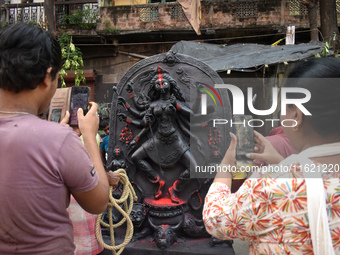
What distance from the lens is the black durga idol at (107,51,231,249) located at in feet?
A: 9.02

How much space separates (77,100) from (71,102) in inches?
1.8

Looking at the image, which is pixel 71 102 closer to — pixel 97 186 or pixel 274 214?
pixel 97 186

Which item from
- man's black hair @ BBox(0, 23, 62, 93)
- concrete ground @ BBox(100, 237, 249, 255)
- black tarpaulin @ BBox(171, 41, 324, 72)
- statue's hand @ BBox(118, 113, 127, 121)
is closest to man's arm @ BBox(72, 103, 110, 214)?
man's black hair @ BBox(0, 23, 62, 93)

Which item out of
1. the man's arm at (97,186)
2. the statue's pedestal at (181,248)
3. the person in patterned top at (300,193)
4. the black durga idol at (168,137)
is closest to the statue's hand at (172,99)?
the black durga idol at (168,137)

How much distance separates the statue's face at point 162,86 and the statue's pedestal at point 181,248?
136 centimetres

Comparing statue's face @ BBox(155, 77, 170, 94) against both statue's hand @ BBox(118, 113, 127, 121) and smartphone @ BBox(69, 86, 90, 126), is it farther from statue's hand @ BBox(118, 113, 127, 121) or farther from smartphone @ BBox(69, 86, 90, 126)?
smartphone @ BBox(69, 86, 90, 126)

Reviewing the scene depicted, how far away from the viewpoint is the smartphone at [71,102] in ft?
6.33

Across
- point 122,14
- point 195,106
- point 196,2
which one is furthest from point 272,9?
point 195,106

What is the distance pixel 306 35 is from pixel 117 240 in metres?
9.63

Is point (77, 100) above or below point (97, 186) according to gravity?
above

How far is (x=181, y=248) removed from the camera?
97.5 inches

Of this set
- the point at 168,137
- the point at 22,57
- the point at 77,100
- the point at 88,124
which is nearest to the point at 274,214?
the point at 88,124

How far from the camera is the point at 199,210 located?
2764 mm

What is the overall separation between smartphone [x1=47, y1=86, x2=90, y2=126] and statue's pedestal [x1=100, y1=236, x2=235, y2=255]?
4.02ft
